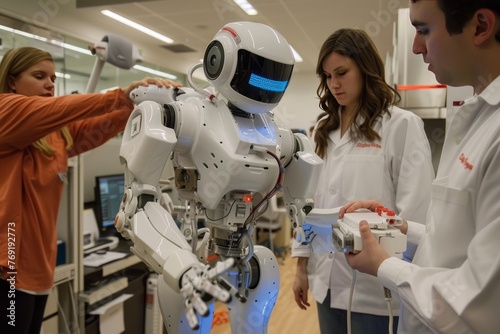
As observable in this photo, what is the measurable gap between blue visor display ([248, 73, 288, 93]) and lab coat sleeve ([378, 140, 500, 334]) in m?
0.57

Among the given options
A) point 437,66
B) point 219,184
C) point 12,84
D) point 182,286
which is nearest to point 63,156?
point 12,84

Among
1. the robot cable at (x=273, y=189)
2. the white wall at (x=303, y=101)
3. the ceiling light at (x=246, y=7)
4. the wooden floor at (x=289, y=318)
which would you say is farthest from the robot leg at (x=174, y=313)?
the white wall at (x=303, y=101)

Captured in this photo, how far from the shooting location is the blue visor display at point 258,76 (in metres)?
1.01

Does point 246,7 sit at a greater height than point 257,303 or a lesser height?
greater

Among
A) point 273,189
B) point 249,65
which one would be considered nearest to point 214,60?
point 249,65

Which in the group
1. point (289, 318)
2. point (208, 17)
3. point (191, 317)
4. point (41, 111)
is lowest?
point (289, 318)

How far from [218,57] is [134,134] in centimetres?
32

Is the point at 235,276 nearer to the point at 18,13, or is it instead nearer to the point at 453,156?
the point at 453,156

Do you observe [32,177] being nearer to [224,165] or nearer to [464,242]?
[224,165]

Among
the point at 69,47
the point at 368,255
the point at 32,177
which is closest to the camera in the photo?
the point at 368,255

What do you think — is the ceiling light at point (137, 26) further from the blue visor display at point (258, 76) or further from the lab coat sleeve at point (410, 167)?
the lab coat sleeve at point (410, 167)

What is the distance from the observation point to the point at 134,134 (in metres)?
1.02

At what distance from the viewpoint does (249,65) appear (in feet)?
3.32

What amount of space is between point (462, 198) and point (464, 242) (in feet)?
0.29
